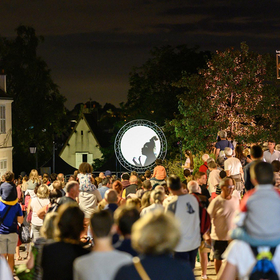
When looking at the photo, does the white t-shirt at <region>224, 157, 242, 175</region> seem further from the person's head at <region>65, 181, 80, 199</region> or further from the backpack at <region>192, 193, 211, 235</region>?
the person's head at <region>65, 181, 80, 199</region>

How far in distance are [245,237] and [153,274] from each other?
3.46 ft

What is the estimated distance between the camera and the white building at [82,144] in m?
78.6

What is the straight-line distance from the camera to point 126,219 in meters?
5.51

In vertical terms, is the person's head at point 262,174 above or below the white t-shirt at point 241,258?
above

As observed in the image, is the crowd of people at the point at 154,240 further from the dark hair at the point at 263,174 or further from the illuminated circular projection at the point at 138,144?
the illuminated circular projection at the point at 138,144

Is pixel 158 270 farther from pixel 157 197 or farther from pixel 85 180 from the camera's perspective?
pixel 85 180

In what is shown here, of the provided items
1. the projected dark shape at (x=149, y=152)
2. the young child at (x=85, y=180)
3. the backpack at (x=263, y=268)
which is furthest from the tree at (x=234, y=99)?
the backpack at (x=263, y=268)

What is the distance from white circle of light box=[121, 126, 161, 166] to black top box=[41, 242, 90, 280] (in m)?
26.1

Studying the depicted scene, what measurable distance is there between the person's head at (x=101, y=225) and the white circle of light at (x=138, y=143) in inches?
1040

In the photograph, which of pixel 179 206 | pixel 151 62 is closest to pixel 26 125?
pixel 151 62

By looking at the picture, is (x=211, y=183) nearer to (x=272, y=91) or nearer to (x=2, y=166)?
(x=272, y=91)

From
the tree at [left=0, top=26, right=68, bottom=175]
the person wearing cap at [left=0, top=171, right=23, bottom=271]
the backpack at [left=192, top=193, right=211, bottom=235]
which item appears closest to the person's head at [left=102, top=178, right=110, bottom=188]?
the person wearing cap at [left=0, top=171, right=23, bottom=271]

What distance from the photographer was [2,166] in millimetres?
36750

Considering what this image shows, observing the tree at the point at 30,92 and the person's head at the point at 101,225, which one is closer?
the person's head at the point at 101,225
